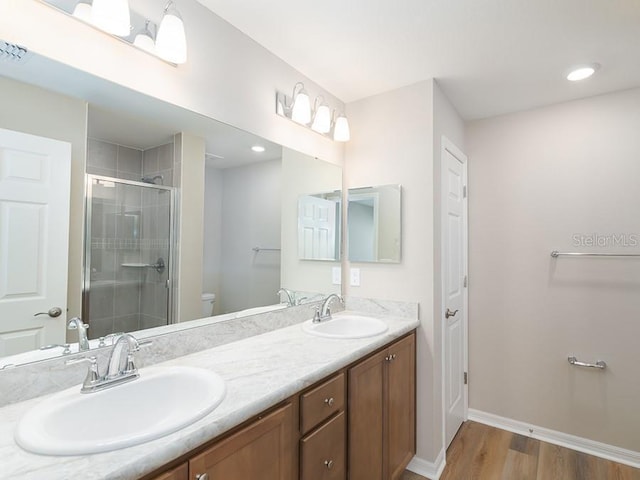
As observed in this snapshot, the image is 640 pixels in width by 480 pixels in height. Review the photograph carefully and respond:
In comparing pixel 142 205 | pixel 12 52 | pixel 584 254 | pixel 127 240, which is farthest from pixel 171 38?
pixel 584 254

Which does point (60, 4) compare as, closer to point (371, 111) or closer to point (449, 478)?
point (371, 111)

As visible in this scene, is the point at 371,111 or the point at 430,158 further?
the point at 371,111

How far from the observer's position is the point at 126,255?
1.23 metres

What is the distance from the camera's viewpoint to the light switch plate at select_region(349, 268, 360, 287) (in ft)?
7.43

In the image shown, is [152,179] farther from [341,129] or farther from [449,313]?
[449,313]

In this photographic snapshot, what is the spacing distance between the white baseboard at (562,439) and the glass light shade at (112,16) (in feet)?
10.3

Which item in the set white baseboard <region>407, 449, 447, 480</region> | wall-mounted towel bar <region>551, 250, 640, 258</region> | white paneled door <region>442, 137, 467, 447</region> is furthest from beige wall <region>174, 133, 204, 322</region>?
wall-mounted towel bar <region>551, 250, 640, 258</region>

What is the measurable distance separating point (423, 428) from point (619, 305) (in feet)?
4.84

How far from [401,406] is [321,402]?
79 cm

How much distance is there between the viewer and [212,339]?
1.45 m

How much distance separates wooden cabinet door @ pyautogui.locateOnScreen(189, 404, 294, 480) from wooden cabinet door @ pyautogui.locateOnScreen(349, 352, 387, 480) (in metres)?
0.41

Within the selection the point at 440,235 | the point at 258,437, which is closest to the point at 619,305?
the point at 440,235

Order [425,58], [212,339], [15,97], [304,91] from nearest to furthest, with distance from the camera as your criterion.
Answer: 1. [15,97]
2. [212,339]
3. [425,58]
4. [304,91]

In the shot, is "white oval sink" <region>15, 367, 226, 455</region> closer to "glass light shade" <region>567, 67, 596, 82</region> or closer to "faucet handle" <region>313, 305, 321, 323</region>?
"faucet handle" <region>313, 305, 321, 323</region>
